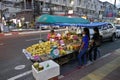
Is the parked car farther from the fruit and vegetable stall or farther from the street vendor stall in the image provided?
the fruit and vegetable stall

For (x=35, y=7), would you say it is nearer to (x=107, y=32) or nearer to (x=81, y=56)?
(x=107, y=32)

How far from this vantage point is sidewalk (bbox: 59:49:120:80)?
231 inches

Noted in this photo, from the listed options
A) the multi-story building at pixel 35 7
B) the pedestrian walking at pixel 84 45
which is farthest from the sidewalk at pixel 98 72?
the multi-story building at pixel 35 7

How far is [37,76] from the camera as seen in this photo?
4.98m

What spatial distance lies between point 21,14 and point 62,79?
35.4 m

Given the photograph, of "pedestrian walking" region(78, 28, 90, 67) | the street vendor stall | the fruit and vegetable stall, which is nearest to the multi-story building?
the street vendor stall

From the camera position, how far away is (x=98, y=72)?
251 inches

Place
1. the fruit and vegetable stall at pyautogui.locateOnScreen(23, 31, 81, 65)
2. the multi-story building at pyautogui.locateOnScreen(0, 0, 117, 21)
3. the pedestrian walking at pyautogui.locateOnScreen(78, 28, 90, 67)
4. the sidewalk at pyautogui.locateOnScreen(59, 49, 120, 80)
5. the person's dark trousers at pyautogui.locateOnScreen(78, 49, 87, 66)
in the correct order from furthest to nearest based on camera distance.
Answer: the multi-story building at pyautogui.locateOnScreen(0, 0, 117, 21) → the person's dark trousers at pyautogui.locateOnScreen(78, 49, 87, 66) → the pedestrian walking at pyautogui.locateOnScreen(78, 28, 90, 67) → the fruit and vegetable stall at pyautogui.locateOnScreen(23, 31, 81, 65) → the sidewalk at pyautogui.locateOnScreen(59, 49, 120, 80)

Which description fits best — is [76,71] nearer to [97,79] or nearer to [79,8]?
[97,79]

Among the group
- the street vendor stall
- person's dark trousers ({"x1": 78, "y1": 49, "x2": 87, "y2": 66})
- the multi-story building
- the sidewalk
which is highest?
the multi-story building

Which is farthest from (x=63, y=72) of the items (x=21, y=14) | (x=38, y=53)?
(x=21, y=14)

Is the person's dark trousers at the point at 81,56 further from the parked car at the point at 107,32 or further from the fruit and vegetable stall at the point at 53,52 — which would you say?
the parked car at the point at 107,32

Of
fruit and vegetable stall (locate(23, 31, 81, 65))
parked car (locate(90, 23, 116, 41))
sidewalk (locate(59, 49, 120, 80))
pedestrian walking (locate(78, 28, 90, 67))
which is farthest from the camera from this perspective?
parked car (locate(90, 23, 116, 41))

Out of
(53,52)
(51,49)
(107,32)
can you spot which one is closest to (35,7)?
(107,32)
